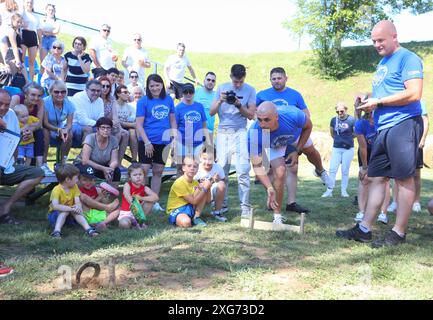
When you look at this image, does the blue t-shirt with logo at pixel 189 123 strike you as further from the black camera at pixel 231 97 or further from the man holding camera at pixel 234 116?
the black camera at pixel 231 97

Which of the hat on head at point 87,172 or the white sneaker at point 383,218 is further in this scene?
the hat on head at point 87,172

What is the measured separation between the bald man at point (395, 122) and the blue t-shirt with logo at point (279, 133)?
120 centimetres

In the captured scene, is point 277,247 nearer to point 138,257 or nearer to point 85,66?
point 138,257

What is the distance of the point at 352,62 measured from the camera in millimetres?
26891

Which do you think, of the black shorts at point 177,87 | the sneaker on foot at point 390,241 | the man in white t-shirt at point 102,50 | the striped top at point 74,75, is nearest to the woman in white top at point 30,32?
the striped top at point 74,75

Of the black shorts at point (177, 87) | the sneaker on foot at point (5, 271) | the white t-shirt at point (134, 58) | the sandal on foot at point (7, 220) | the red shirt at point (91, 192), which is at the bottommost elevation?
the sandal on foot at point (7, 220)

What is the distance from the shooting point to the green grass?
3260 millimetres

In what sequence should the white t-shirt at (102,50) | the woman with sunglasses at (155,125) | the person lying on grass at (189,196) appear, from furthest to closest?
1. the white t-shirt at (102,50)
2. the woman with sunglasses at (155,125)
3. the person lying on grass at (189,196)

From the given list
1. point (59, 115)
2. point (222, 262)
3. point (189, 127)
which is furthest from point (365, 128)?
point (59, 115)

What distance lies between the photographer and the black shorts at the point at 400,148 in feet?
14.5

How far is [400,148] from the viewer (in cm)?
445

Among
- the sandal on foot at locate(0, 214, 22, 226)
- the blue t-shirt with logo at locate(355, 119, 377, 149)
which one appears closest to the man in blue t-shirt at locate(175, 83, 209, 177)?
the blue t-shirt with logo at locate(355, 119, 377, 149)

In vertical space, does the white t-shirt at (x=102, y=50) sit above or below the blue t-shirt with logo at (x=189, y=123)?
above

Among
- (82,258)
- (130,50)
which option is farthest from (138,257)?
(130,50)
